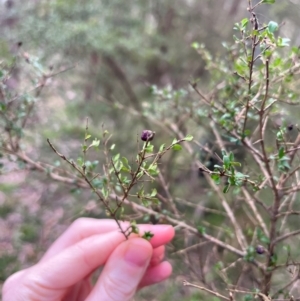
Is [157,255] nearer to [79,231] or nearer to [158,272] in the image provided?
[158,272]

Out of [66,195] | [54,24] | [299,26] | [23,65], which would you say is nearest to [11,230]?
[66,195]

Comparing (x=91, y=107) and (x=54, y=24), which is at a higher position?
(x=54, y=24)

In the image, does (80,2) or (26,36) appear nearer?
(26,36)

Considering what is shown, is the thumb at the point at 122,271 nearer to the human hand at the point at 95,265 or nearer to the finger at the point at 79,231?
the human hand at the point at 95,265

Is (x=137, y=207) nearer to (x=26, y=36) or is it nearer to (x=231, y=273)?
(x=231, y=273)

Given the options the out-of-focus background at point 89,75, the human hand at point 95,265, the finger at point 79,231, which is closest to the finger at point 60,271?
the human hand at point 95,265

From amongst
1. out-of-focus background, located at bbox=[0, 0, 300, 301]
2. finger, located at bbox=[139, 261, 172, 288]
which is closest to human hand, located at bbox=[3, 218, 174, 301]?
finger, located at bbox=[139, 261, 172, 288]
